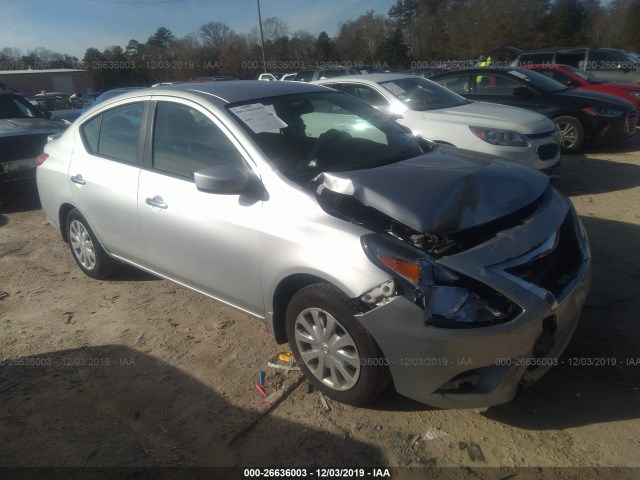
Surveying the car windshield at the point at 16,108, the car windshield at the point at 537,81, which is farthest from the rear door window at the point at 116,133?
the car windshield at the point at 537,81

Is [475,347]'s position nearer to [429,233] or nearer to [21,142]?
[429,233]

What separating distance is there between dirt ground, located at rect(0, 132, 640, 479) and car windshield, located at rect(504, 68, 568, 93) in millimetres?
5120

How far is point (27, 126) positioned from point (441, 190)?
24.1 feet

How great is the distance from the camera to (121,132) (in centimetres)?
375

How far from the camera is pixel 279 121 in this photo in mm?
3189

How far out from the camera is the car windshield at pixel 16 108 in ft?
26.5

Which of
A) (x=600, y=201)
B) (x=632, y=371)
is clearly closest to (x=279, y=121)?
(x=632, y=371)

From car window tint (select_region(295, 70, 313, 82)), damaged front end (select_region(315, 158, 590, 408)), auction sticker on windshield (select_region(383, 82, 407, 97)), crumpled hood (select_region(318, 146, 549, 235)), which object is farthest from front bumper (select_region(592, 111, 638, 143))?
car window tint (select_region(295, 70, 313, 82))

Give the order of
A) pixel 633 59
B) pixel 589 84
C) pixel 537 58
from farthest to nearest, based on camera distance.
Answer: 1. pixel 537 58
2. pixel 633 59
3. pixel 589 84

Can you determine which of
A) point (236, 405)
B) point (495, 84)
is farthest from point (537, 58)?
point (236, 405)

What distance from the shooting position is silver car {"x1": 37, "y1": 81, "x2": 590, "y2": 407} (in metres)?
2.17

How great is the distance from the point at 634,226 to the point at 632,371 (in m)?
2.64

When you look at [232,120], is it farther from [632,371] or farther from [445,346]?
[632,371]

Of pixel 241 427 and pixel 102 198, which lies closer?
pixel 241 427
